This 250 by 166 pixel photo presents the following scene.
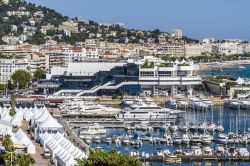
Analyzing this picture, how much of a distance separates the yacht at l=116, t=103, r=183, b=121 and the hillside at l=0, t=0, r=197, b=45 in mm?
71604

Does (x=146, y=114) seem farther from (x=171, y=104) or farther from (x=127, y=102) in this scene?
(x=171, y=104)

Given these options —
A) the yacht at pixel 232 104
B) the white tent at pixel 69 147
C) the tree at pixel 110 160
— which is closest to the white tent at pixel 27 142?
the white tent at pixel 69 147

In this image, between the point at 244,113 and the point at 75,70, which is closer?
the point at 244,113

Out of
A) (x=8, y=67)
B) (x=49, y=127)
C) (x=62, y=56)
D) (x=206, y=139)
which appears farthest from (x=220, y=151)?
(x=62, y=56)

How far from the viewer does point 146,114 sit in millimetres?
57812

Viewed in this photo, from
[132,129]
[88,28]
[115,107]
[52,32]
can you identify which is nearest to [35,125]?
[132,129]

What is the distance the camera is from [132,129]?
5209cm

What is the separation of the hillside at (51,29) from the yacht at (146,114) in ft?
235

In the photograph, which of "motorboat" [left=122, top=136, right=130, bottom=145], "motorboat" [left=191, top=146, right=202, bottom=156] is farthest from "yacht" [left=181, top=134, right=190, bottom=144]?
"motorboat" [left=191, top=146, right=202, bottom=156]

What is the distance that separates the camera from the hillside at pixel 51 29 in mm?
137250

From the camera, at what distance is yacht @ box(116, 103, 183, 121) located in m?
57.1

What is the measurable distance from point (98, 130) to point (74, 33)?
98296 millimetres

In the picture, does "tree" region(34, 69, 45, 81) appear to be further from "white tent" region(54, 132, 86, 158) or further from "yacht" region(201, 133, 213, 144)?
"white tent" region(54, 132, 86, 158)

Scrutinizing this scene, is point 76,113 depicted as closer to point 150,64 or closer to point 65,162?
point 150,64
